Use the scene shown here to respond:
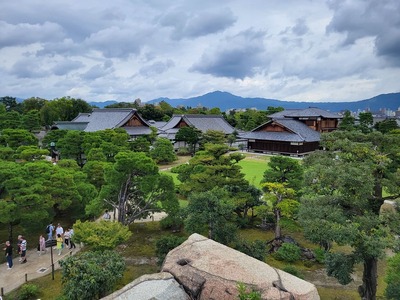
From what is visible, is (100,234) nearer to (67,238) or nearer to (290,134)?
(67,238)

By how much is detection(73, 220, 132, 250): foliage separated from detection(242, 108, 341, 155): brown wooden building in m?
32.7

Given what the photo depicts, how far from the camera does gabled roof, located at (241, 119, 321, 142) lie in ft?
136

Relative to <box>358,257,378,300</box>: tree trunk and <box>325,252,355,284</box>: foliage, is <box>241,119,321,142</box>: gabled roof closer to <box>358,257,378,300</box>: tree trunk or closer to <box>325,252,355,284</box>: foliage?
<box>358,257,378,300</box>: tree trunk

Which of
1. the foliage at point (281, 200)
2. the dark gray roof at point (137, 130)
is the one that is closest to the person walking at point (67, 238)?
the foliage at point (281, 200)

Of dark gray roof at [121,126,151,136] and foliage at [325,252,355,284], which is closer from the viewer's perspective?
foliage at [325,252,355,284]

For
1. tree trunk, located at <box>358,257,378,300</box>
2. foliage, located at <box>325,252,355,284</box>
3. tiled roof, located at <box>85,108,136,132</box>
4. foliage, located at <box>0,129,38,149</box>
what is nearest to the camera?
foliage, located at <box>325,252,355,284</box>

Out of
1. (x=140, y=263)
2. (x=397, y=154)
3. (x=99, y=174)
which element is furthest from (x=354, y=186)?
(x=99, y=174)

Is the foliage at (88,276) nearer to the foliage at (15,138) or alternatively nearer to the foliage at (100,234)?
the foliage at (100,234)

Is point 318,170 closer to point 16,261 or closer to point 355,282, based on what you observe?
point 355,282

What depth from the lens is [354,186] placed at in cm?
891

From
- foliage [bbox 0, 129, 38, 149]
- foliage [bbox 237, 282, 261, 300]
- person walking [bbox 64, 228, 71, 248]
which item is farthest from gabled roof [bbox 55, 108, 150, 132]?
foliage [bbox 237, 282, 261, 300]

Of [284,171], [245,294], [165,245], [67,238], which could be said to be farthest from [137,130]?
[245,294]

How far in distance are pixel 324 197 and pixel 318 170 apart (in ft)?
2.79

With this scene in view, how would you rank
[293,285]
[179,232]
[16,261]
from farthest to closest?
[179,232] < [16,261] < [293,285]
